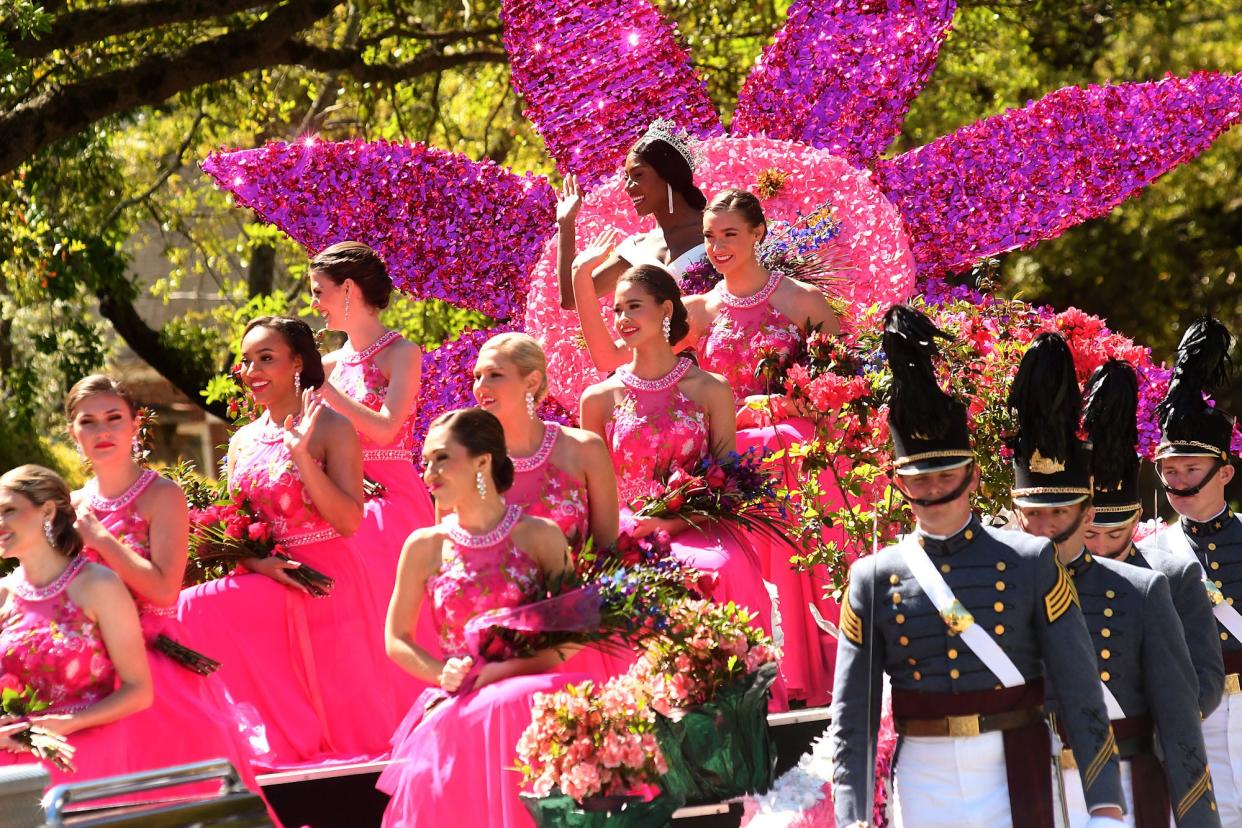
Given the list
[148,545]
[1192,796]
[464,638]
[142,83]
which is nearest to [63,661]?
[148,545]

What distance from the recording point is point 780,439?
767 cm

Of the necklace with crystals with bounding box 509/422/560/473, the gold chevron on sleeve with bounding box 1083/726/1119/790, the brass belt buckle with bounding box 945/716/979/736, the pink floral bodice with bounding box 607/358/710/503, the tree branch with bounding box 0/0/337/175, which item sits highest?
the tree branch with bounding box 0/0/337/175

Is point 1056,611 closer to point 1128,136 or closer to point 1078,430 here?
point 1078,430

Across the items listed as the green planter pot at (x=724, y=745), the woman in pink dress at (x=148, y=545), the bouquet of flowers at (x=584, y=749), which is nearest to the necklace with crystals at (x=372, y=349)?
the woman in pink dress at (x=148, y=545)

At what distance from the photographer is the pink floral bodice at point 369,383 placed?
755cm

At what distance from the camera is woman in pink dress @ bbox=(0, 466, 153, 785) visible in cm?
573

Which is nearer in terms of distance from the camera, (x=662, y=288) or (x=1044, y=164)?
(x=662, y=288)

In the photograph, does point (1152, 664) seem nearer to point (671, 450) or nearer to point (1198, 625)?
point (1198, 625)

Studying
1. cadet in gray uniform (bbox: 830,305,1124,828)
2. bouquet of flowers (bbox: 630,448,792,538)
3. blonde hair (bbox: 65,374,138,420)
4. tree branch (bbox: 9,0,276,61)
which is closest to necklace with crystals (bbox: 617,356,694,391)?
bouquet of flowers (bbox: 630,448,792,538)

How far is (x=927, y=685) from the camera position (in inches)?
197

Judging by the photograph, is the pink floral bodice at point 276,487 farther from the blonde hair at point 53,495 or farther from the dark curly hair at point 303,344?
the blonde hair at point 53,495

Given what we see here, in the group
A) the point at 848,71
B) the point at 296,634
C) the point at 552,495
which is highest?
the point at 848,71

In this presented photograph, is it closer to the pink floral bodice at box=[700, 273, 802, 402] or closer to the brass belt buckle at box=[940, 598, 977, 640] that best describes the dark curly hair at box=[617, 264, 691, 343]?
the pink floral bodice at box=[700, 273, 802, 402]

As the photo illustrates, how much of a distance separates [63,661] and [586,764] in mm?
1614
